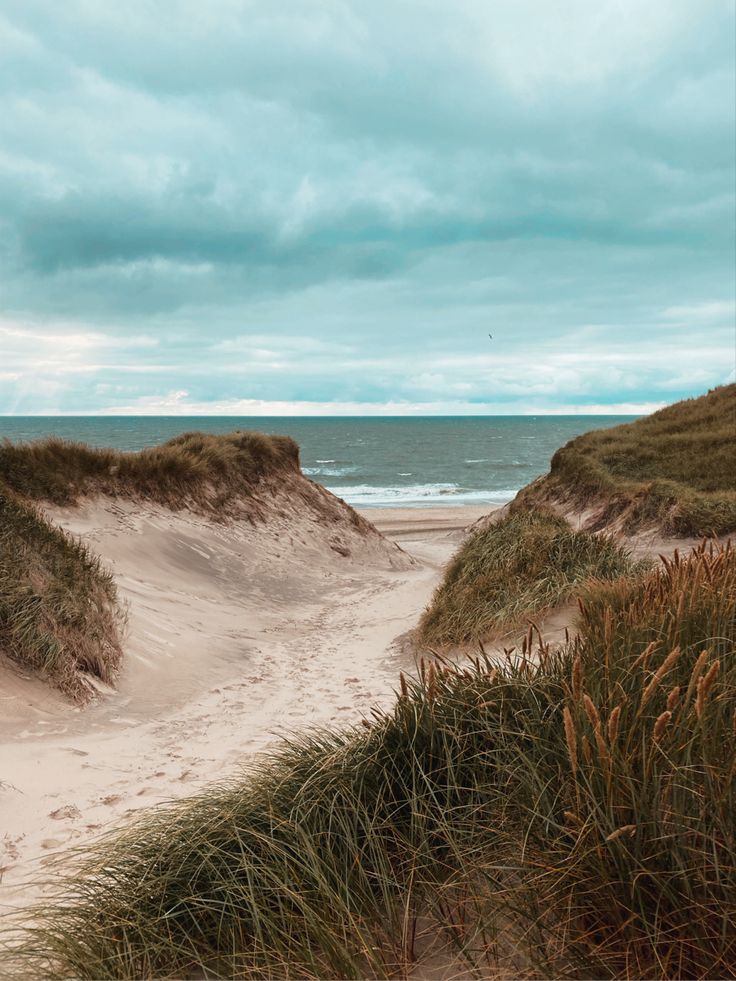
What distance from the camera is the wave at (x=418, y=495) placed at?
48938mm

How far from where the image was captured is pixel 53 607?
27.6 ft

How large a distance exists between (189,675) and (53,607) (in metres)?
2.06

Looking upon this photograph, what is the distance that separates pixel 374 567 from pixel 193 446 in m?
6.42

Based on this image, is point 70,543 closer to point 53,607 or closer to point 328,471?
point 53,607

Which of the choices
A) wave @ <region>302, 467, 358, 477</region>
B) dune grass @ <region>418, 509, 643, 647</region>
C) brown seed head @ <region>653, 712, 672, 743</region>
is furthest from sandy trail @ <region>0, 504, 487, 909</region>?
wave @ <region>302, 467, 358, 477</region>

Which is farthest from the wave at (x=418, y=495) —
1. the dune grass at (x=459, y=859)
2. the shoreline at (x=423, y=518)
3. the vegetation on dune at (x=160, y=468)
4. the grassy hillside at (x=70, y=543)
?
the dune grass at (x=459, y=859)

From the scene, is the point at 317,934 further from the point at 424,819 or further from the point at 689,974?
the point at 689,974

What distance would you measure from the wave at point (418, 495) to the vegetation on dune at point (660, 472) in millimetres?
20748

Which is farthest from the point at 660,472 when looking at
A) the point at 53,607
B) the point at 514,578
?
the point at 53,607

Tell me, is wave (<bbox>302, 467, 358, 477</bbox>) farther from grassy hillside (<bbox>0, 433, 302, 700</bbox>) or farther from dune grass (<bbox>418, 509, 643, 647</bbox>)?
dune grass (<bbox>418, 509, 643, 647</bbox>)

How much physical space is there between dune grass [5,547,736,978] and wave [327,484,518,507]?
141 ft

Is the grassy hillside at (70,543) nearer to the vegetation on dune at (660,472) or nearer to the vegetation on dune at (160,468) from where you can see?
the vegetation on dune at (160,468)

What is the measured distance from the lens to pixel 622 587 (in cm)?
587

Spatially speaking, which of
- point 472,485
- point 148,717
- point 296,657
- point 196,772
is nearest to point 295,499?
point 296,657
